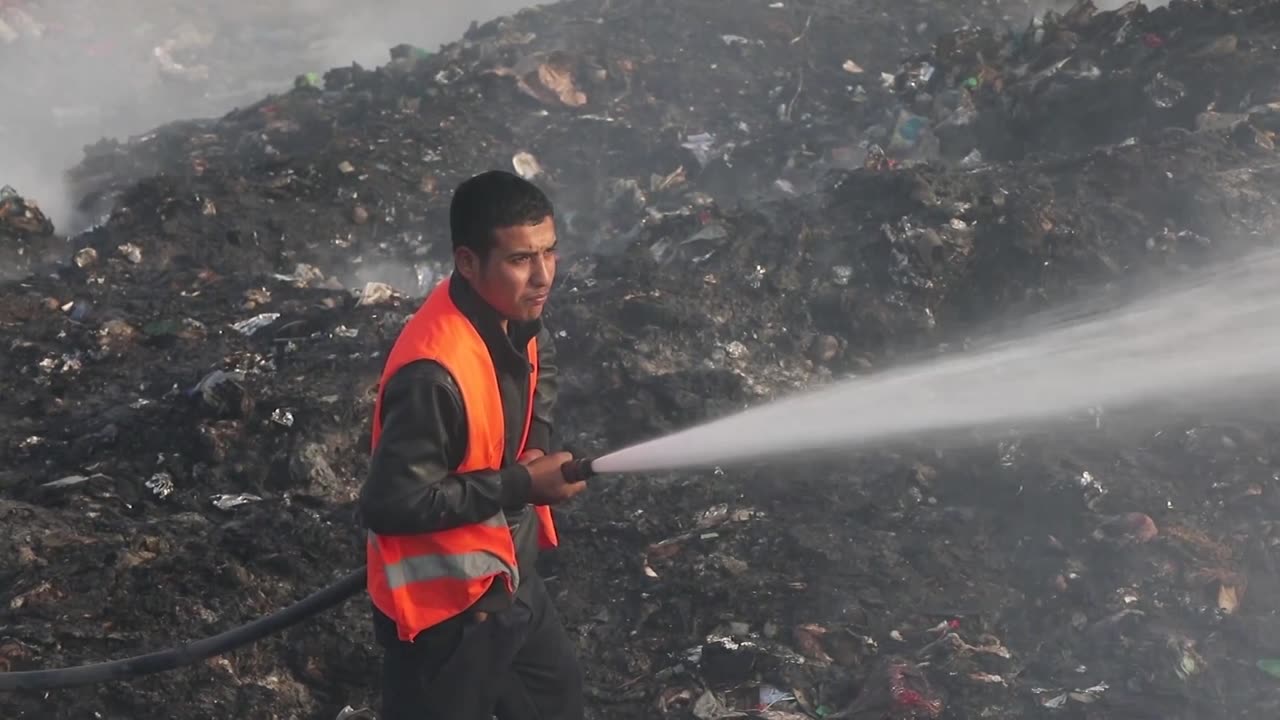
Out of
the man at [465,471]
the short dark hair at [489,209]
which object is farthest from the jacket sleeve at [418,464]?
the short dark hair at [489,209]

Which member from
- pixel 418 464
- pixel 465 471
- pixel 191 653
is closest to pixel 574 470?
pixel 465 471

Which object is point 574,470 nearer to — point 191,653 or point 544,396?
point 544,396

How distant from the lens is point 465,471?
2.58m

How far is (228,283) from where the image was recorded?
7766 mm

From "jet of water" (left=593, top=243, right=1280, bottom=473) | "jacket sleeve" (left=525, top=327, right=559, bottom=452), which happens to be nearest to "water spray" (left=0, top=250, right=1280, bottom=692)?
"jet of water" (left=593, top=243, right=1280, bottom=473)

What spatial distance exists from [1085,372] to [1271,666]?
229 cm

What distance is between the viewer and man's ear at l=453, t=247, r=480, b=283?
264cm

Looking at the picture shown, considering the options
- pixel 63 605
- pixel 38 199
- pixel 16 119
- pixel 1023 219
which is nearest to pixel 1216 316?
pixel 1023 219

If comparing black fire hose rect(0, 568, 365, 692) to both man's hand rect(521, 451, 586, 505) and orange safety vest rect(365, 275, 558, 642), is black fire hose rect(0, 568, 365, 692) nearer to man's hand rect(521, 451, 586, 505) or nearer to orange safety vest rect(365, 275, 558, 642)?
orange safety vest rect(365, 275, 558, 642)

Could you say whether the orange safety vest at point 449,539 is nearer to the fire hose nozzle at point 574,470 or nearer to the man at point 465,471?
the man at point 465,471

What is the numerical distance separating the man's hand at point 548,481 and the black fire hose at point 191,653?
0.70 metres

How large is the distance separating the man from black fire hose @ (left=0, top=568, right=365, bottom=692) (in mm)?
414

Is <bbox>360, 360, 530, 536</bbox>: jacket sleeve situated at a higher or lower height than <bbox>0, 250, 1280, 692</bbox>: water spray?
higher

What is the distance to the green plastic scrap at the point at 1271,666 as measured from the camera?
462 centimetres
